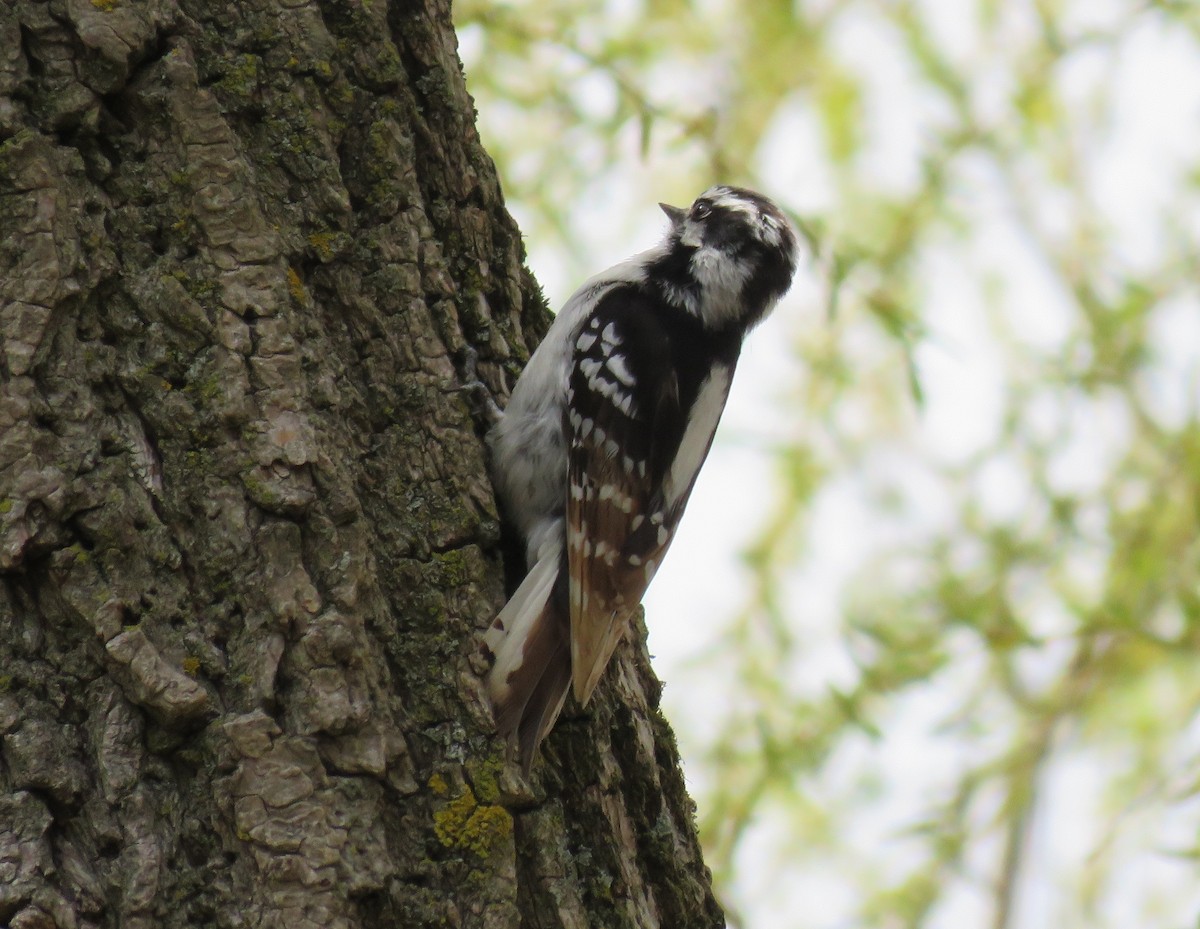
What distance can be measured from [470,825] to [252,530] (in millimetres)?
605

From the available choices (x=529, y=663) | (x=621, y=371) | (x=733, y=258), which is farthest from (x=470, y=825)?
(x=733, y=258)

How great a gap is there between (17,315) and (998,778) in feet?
14.4

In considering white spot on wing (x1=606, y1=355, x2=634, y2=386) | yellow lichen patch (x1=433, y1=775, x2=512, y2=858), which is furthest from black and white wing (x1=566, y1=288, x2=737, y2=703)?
yellow lichen patch (x1=433, y1=775, x2=512, y2=858)

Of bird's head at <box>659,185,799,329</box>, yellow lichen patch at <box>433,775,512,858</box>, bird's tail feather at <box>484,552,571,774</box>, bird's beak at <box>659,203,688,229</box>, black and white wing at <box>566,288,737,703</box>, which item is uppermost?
bird's beak at <box>659,203,688,229</box>

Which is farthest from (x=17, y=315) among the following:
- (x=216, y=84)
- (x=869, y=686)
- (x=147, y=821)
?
(x=869, y=686)

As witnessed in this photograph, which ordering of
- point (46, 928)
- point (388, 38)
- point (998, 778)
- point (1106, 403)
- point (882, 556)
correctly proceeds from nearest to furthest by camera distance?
point (46, 928)
point (388, 38)
point (998, 778)
point (1106, 403)
point (882, 556)

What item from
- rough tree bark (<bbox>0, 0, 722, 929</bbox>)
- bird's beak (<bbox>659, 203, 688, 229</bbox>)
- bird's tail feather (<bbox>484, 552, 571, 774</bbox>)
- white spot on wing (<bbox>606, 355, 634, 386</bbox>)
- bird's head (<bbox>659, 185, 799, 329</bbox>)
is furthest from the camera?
bird's beak (<bbox>659, 203, 688, 229</bbox>)

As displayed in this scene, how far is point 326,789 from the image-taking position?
6.74ft

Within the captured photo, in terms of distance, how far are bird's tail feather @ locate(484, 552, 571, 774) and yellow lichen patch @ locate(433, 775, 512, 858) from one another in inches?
5.5

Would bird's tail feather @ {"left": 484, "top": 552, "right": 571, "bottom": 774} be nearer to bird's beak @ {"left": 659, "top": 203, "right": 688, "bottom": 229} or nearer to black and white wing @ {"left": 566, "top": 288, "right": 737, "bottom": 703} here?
black and white wing @ {"left": 566, "top": 288, "right": 737, "bottom": 703}

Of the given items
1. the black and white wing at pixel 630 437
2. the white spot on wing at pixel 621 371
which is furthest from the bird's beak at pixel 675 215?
the white spot on wing at pixel 621 371

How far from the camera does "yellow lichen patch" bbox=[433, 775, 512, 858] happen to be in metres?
2.15

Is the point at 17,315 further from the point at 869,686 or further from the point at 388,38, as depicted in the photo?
the point at 869,686

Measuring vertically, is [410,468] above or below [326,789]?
above
